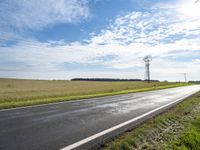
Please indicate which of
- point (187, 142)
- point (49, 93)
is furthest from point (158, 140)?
point (49, 93)

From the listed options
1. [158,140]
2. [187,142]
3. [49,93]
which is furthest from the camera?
[49,93]

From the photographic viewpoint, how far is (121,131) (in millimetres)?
6770

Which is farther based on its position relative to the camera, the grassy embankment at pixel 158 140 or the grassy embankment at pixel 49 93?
the grassy embankment at pixel 49 93

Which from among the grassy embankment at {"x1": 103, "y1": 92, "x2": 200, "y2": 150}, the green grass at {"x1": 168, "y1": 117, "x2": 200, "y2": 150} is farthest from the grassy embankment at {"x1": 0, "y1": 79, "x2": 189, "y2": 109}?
the green grass at {"x1": 168, "y1": 117, "x2": 200, "y2": 150}

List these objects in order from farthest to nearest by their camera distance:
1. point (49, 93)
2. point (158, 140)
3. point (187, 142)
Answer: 1. point (49, 93)
2. point (158, 140)
3. point (187, 142)

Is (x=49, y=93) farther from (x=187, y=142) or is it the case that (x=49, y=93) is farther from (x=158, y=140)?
(x=187, y=142)

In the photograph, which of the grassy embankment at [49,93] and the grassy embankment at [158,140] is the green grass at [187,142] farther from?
the grassy embankment at [49,93]

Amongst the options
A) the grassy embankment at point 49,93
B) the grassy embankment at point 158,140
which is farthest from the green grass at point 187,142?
the grassy embankment at point 49,93

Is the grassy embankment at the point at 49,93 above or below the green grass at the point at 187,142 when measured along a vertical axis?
above

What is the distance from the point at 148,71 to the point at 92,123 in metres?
80.1

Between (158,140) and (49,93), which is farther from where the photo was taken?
(49,93)

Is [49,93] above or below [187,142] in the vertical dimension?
above

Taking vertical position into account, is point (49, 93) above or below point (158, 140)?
above

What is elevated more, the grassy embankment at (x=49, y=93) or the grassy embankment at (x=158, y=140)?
the grassy embankment at (x=49, y=93)
